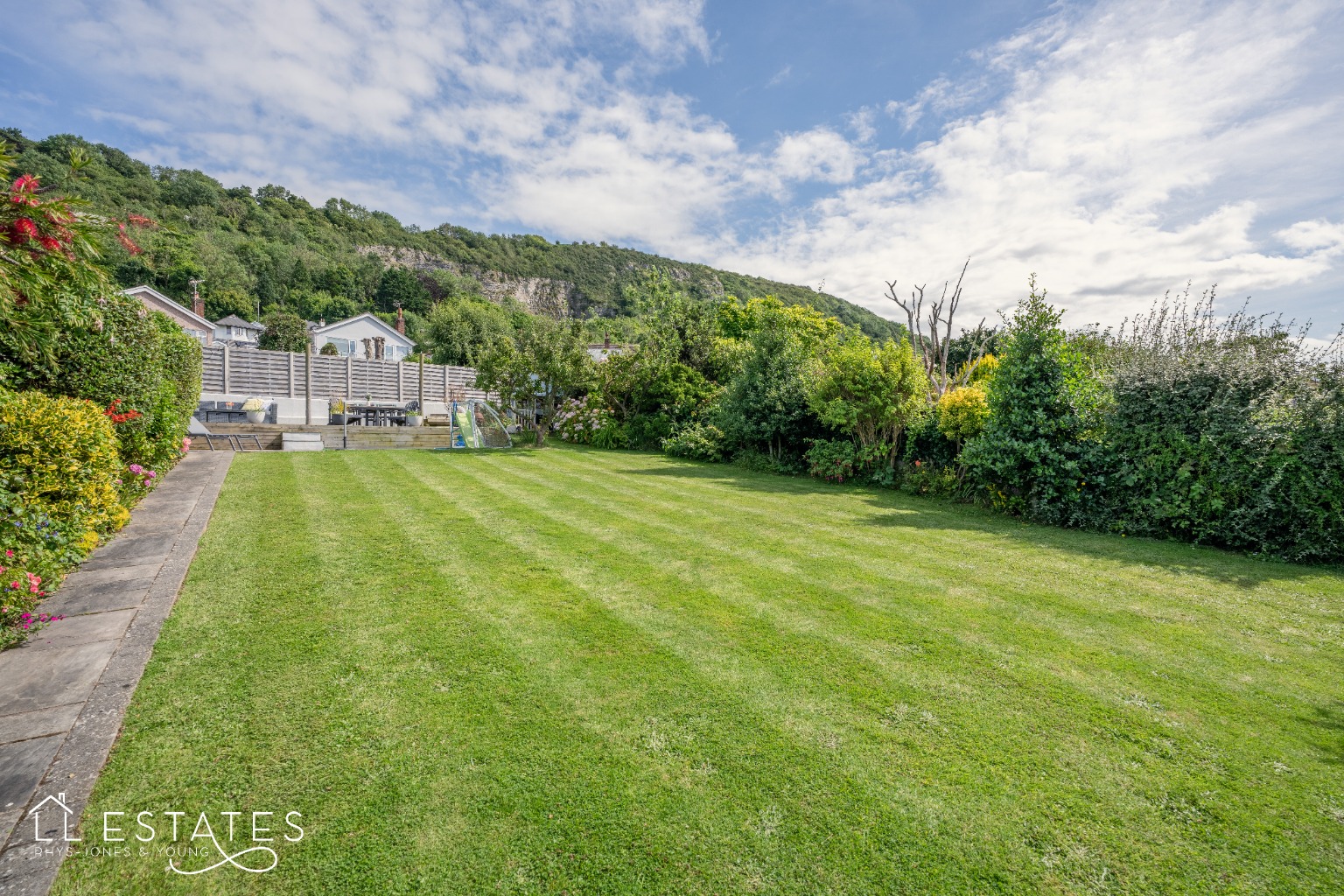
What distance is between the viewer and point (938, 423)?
32.1ft

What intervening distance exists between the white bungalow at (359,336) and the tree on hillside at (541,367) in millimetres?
31164

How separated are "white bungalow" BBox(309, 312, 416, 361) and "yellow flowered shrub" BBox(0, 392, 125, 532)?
41.7m

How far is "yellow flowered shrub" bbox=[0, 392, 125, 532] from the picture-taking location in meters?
A: 3.88

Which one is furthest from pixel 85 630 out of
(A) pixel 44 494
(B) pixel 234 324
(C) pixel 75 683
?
(B) pixel 234 324

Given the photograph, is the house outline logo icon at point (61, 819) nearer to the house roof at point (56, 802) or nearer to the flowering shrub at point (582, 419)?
the house roof at point (56, 802)

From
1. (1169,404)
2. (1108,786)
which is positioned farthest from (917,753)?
(1169,404)

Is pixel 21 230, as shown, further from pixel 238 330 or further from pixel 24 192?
pixel 238 330

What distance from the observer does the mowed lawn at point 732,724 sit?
198cm

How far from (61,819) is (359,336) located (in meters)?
49.9

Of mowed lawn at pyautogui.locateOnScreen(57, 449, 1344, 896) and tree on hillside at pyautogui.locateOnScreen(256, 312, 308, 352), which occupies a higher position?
tree on hillside at pyautogui.locateOnScreen(256, 312, 308, 352)

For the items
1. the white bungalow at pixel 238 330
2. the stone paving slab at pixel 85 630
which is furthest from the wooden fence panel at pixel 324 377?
the white bungalow at pixel 238 330

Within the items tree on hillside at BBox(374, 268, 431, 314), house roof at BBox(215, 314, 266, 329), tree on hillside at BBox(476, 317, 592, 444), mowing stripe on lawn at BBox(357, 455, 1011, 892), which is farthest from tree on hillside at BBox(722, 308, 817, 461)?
tree on hillside at BBox(374, 268, 431, 314)

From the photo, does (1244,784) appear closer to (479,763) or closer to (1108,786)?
(1108,786)

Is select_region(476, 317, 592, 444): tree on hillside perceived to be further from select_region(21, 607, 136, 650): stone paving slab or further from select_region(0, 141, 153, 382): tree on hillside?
select_region(21, 607, 136, 650): stone paving slab
